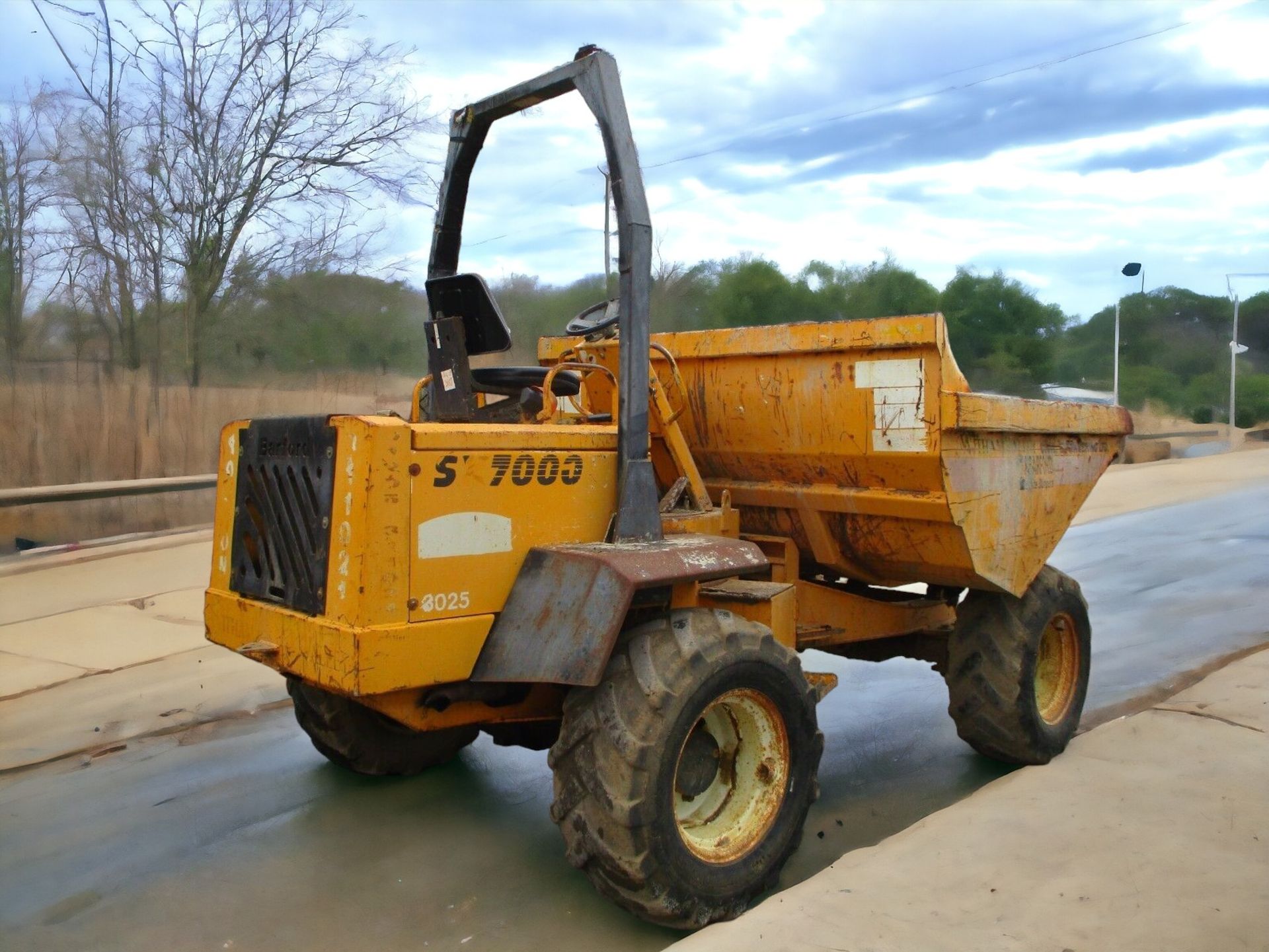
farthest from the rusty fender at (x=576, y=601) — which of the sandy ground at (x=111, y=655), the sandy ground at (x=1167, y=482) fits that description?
the sandy ground at (x=1167, y=482)

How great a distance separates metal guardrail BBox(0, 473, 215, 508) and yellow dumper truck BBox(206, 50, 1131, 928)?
7530mm

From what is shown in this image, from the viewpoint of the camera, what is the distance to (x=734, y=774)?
158 inches

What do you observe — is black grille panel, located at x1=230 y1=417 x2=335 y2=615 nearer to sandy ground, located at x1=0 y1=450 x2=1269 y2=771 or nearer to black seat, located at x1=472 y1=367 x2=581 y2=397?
black seat, located at x1=472 y1=367 x2=581 y2=397

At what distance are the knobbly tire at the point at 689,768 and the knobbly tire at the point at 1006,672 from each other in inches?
53.6

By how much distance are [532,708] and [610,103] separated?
2.25 meters

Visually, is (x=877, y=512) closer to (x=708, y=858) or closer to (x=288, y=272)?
(x=708, y=858)

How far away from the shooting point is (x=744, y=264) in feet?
56.7

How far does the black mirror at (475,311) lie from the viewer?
13.7ft

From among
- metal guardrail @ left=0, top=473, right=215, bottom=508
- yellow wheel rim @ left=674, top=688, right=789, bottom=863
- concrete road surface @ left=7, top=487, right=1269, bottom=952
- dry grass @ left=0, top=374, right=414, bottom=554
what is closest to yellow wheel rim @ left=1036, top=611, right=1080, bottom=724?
concrete road surface @ left=7, top=487, right=1269, bottom=952

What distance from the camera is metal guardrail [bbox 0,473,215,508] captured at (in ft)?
35.5

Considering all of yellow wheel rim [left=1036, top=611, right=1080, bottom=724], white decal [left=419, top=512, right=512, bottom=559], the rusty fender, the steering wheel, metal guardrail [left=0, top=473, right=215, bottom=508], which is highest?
the steering wheel

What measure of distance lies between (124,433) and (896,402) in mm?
10667

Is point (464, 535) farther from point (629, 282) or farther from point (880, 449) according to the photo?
point (880, 449)

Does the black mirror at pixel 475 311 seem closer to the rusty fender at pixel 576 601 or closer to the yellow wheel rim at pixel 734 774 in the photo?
the rusty fender at pixel 576 601
